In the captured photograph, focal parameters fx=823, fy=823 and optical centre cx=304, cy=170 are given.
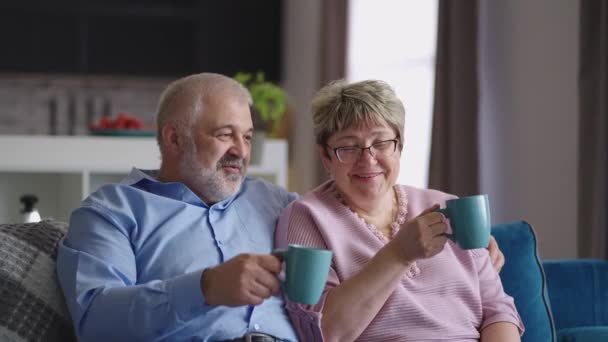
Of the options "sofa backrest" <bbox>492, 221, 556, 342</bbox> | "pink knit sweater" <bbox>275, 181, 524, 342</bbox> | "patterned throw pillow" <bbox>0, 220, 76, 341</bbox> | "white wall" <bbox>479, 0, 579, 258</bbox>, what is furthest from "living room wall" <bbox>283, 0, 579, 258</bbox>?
"patterned throw pillow" <bbox>0, 220, 76, 341</bbox>

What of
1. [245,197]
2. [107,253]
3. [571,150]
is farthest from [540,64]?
[107,253]

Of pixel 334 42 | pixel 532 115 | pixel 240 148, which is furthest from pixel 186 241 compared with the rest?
pixel 334 42

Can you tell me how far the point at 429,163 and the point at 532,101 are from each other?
2.48 feet

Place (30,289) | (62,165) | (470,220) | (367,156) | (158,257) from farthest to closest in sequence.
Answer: (62,165) < (367,156) < (158,257) < (30,289) < (470,220)

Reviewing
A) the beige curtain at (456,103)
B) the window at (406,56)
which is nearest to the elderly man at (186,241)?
the beige curtain at (456,103)

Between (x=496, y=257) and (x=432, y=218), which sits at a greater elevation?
(x=432, y=218)

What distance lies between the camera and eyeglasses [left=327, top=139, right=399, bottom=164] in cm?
185

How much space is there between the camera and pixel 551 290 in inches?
92.2

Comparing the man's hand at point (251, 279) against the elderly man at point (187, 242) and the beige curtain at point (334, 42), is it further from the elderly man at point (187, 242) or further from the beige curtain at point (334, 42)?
the beige curtain at point (334, 42)

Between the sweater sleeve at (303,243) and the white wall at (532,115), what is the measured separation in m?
2.00

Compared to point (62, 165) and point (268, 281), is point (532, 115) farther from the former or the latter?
point (268, 281)

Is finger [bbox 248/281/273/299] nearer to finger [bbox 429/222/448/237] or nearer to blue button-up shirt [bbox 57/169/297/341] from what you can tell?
blue button-up shirt [bbox 57/169/297/341]

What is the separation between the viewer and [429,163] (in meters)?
4.36

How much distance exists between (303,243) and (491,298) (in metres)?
0.47
